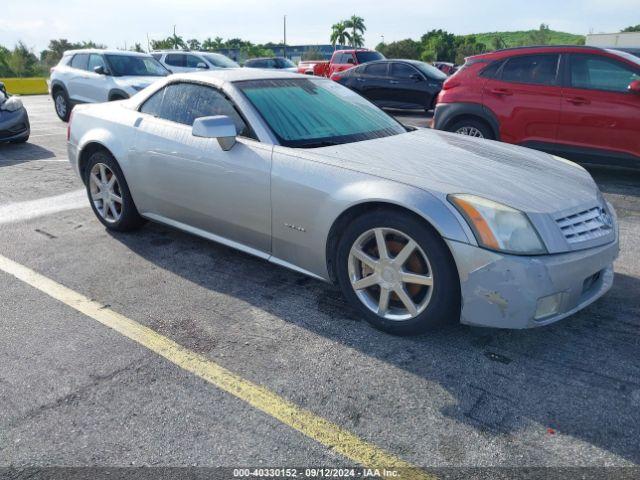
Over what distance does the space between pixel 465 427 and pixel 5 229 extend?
4499 mm

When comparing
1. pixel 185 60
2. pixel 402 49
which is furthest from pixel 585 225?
pixel 402 49

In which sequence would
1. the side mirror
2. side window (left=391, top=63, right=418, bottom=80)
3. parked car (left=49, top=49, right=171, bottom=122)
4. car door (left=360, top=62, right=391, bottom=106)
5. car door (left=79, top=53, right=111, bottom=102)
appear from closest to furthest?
the side mirror → parked car (left=49, top=49, right=171, bottom=122) → car door (left=79, top=53, right=111, bottom=102) → side window (left=391, top=63, right=418, bottom=80) → car door (left=360, top=62, right=391, bottom=106)

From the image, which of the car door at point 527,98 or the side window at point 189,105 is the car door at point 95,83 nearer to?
the side window at point 189,105

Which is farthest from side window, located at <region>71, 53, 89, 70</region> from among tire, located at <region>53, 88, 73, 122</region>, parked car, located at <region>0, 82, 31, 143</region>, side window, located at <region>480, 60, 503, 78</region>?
side window, located at <region>480, 60, 503, 78</region>

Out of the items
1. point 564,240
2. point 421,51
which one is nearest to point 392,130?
point 564,240

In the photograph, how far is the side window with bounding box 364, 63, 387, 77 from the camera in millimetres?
14297

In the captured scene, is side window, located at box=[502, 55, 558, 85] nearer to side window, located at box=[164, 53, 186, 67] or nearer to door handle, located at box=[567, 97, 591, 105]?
door handle, located at box=[567, 97, 591, 105]

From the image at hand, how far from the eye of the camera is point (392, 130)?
4133mm

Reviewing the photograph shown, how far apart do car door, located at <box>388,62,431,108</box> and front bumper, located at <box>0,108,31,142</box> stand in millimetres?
8595

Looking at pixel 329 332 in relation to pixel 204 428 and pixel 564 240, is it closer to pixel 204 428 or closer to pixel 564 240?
pixel 204 428

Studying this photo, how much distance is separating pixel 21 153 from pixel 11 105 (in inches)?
45.3

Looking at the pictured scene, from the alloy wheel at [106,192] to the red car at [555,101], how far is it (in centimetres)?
469

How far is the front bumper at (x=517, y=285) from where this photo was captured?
2672 millimetres

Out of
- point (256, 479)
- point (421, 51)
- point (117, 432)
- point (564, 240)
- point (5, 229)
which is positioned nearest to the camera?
point (256, 479)
